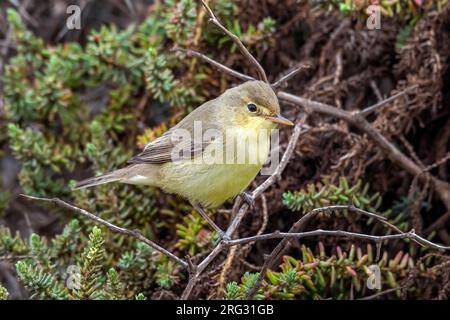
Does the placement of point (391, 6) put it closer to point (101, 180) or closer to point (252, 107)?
point (252, 107)

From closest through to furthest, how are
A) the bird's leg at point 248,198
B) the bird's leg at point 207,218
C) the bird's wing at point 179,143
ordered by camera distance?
the bird's leg at point 248,198 → the bird's leg at point 207,218 → the bird's wing at point 179,143

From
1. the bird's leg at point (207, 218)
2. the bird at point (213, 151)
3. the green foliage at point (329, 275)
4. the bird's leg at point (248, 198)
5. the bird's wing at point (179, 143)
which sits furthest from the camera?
the bird's wing at point (179, 143)

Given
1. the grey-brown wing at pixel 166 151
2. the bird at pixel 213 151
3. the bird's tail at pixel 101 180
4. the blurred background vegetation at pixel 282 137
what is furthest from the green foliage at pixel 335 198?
the bird's tail at pixel 101 180

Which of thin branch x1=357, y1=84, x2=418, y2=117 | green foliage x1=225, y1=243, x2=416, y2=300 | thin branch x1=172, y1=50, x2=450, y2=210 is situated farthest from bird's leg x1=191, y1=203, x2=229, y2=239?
thin branch x1=357, y1=84, x2=418, y2=117

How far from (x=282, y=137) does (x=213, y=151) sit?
1.77 feet

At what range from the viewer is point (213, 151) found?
3631mm

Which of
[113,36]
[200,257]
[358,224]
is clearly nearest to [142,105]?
[113,36]

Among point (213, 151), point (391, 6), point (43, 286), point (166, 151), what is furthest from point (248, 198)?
point (391, 6)

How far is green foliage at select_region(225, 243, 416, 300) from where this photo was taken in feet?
9.68

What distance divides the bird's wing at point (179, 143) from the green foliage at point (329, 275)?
89cm

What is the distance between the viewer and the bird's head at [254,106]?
359 centimetres

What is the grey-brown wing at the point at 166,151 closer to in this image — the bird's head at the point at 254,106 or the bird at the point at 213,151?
the bird at the point at 213,151

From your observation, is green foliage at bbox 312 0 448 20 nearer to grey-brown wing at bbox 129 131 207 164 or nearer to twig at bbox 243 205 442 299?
grey-brown wing at bbox 129 131 207 164

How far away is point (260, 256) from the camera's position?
375 centimetres
